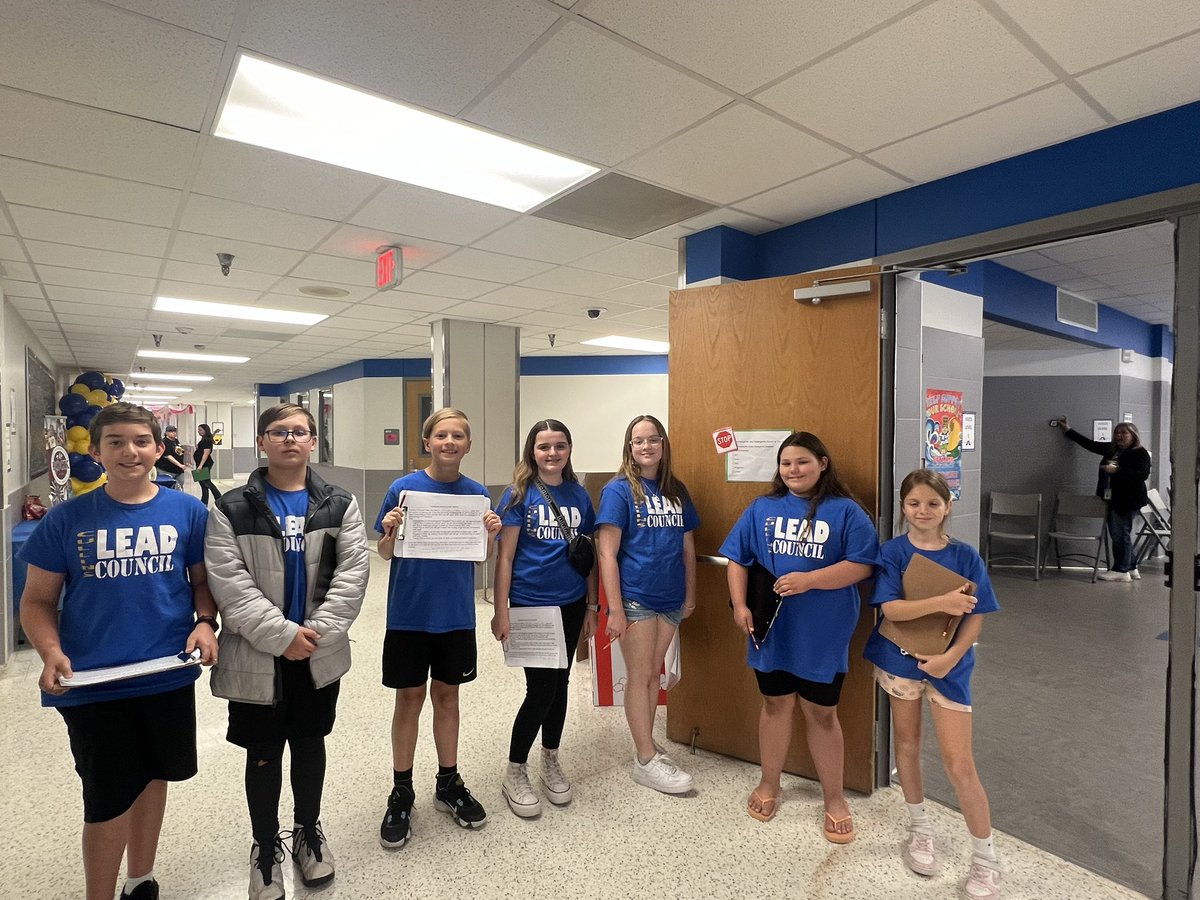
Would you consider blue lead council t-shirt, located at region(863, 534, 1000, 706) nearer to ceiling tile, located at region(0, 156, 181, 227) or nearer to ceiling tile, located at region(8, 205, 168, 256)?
ceiling tile, located at region(0, 156, 181, 227)

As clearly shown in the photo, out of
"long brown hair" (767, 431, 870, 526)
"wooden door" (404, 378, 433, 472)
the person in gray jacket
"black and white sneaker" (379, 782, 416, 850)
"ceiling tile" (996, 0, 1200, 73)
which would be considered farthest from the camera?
"wooden door" (404, 378, 433, 472)

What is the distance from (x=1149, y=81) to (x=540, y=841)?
343 cm

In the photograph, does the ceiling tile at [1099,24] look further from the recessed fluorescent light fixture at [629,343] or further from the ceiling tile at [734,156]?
the recessed fluorescent light fixture at [629,343]

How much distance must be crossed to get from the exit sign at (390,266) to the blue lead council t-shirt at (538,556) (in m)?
2.19

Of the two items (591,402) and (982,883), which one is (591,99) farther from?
(591,402)

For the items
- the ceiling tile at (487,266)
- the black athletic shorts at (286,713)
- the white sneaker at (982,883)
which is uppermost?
A: the ceiling tile at (487,266)

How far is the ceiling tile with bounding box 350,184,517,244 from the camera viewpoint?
3.26 m

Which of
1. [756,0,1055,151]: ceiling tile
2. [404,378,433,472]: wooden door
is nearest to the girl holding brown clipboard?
[756,0,1055,151]: ceiling tile

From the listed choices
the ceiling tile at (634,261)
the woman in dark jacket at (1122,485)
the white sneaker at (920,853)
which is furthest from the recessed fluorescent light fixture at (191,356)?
the woman in dark jacket at (1122,485)

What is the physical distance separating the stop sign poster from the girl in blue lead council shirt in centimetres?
41

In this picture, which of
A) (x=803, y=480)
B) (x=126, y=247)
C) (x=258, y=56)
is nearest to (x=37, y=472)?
(x=126, y=247)

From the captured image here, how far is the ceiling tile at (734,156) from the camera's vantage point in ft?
8.13

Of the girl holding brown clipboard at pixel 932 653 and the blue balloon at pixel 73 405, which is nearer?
the girl holding brown clipboard at pixel 932 653

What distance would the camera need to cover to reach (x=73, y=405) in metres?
7.39
